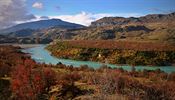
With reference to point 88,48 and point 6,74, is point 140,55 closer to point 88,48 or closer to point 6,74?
point 88,48

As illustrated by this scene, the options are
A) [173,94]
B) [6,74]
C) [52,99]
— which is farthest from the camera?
[6,74]

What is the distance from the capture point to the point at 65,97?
26391 mm

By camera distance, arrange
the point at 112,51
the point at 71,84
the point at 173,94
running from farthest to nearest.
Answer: the point at 112,51 → the point at 71,84 → the point at 173,94

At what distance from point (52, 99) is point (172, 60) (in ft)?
237

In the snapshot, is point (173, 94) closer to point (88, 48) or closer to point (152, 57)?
point (152, 57)

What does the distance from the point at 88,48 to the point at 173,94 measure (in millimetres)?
88688

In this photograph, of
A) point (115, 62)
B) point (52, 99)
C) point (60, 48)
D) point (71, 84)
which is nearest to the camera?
point (52, 99)

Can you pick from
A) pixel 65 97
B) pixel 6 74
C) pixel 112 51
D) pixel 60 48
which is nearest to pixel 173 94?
pixel 65 97

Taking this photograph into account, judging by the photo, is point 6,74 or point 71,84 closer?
point 71,84

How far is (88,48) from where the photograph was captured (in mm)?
111625

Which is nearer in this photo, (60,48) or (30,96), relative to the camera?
(30,96)

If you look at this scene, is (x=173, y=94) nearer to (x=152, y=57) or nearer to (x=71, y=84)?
(x=71, y=84)

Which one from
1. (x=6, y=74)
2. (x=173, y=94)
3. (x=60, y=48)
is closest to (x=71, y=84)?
(x=173, y=94)

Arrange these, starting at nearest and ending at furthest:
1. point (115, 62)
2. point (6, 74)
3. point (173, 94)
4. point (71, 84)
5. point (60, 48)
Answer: point (173, 94) < point (71, 84) < point (6, 74) < point (115, 62) < point (60, 48)
